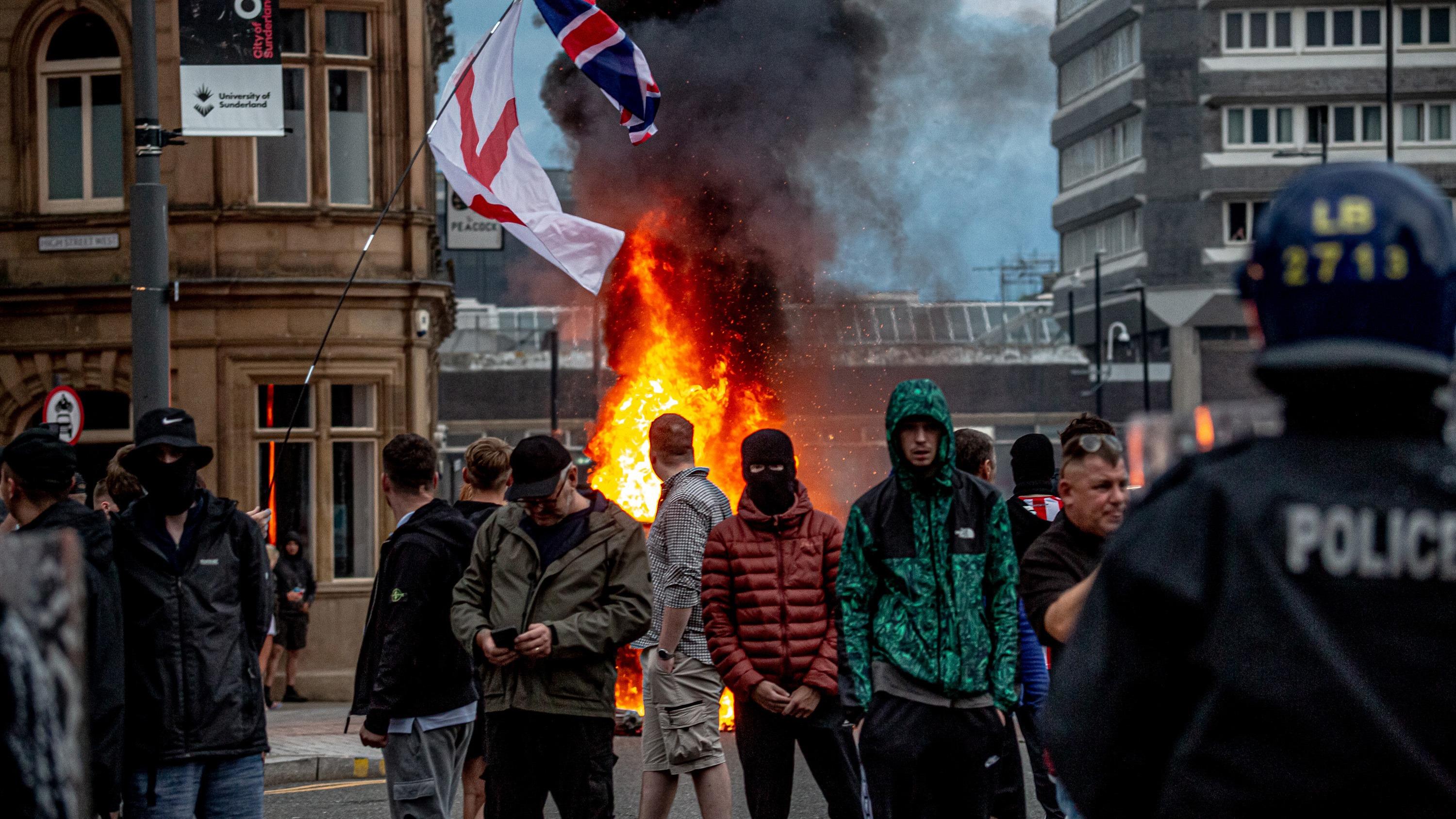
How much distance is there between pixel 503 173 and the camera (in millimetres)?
11078

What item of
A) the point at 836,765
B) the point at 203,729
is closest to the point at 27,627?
the point at 203,729

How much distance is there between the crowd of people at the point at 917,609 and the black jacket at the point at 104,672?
1 cm

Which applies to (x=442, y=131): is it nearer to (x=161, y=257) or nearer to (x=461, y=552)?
(x=161, y=257)

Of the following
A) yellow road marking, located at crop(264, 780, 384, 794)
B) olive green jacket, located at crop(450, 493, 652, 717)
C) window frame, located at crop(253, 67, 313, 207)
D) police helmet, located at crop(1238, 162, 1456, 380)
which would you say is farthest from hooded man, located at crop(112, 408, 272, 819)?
window frame, located at crop(253, 67, 313, 207)

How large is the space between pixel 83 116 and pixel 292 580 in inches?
228

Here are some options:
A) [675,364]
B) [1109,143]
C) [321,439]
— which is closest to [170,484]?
[675,364]

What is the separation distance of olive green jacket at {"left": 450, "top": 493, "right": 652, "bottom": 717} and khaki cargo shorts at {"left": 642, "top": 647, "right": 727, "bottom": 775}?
1213mm

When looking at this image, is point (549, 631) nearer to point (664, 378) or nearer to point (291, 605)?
point (664, 378)

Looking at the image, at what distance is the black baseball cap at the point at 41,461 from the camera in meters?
5.38

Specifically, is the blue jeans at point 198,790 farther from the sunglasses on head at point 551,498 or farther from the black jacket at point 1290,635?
the black jacket at point 1290,635

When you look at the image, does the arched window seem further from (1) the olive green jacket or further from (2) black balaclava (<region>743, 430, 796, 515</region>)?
(1) the olive green jacket

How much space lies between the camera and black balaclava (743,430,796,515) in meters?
6.86

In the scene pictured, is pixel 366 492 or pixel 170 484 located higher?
pixel 170 484

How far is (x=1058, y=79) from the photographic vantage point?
2844 inches
